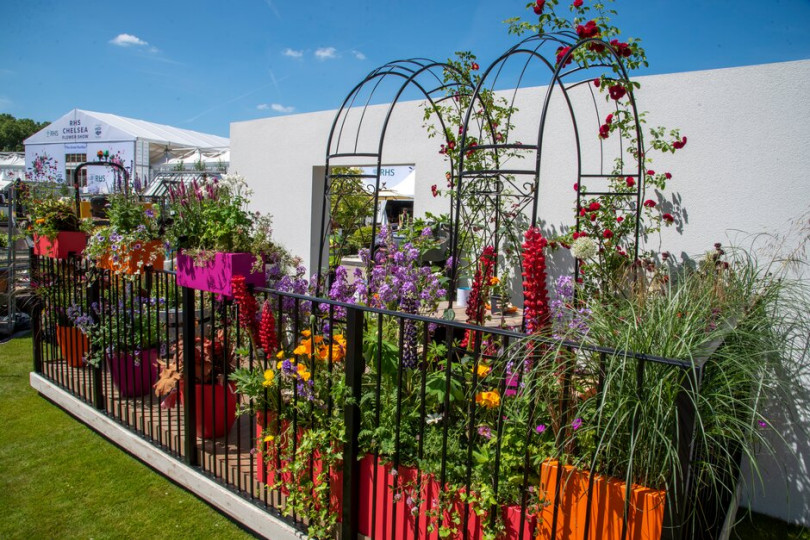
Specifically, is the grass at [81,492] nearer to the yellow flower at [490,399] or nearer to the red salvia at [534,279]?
the yellow flower at [490,399]

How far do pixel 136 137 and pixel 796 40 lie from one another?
14.4m

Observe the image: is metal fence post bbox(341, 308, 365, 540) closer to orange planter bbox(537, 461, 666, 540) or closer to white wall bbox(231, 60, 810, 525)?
orange planter bbox(537, 461, 666, 540)

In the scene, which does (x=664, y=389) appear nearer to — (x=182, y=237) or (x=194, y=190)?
(x=182, y=237)

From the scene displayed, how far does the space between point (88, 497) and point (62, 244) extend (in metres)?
2.12

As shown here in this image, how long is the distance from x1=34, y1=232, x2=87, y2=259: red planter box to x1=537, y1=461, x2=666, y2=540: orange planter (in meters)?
3.89

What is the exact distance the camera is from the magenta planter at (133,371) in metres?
3.62

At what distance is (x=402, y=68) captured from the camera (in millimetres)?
4039

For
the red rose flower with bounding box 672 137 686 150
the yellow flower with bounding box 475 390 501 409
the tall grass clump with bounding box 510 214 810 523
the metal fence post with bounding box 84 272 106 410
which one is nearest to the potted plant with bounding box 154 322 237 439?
the metal fence post with bounding box 84 272 106 410

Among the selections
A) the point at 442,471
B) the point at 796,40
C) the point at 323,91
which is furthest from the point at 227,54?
the point at 442,471

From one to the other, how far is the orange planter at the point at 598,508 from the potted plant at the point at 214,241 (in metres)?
1.75

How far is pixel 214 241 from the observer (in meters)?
2.78

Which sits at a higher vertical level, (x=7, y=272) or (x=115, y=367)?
(x=7, y=272)

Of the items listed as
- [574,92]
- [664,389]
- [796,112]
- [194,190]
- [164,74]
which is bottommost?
[664,389]

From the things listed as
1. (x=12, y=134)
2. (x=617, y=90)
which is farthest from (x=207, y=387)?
(x=12, y=134)
